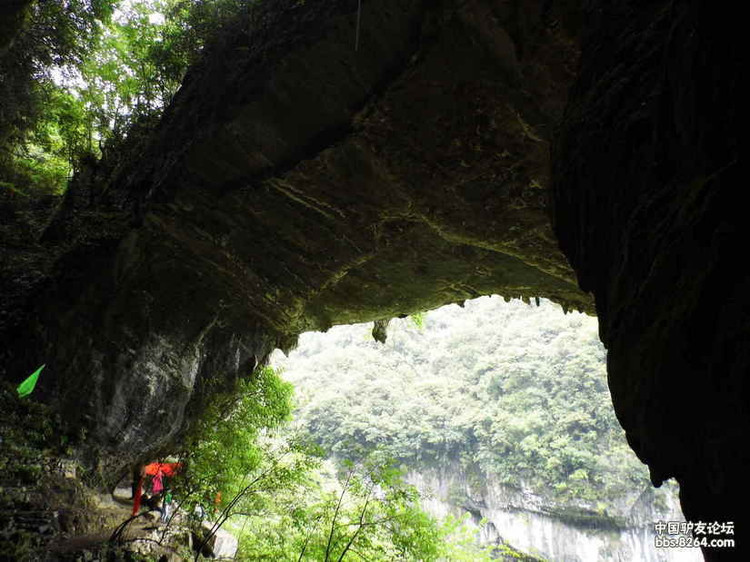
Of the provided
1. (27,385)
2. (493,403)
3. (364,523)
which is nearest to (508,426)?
(493,403)

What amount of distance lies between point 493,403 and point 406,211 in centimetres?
3072

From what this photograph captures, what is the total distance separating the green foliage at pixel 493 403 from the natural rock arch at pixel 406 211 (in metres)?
20.3

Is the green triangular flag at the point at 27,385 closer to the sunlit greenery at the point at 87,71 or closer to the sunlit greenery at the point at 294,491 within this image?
the sunlit greenery at the point at 294,491

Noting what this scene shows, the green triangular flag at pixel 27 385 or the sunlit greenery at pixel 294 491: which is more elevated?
the green triangular flag at pixel 27 385

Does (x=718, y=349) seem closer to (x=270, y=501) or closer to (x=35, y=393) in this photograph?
(x=35, y=393)

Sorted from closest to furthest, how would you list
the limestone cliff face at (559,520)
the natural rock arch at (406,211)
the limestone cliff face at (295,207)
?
1. the natural rock arch at (406,211)
2. the limestone cliff face at (295,207)
3. the limestone cliff face at (559,520)

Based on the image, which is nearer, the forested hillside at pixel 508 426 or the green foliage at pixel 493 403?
the forested hillside at pixel 508 426

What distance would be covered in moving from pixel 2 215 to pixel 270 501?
25.8 feet

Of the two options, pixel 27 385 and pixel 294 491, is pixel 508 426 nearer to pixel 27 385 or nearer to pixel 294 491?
pixel 294 491

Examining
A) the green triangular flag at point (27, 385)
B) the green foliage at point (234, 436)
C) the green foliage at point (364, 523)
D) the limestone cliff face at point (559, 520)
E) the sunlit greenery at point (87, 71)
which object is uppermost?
the sunlit greenery at point (87, 71)

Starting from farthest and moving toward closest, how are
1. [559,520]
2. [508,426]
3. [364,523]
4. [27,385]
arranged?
1. [508,426]
2. [559,520]
3. [364,523]
4. [27,385]

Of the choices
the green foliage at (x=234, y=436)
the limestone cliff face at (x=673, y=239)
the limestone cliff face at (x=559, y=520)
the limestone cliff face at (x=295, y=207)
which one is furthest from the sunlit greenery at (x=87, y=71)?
the limestone cliff face at (x=559, y=520)

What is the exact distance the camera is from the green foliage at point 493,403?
27.4 meters

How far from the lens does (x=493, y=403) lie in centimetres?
3338
